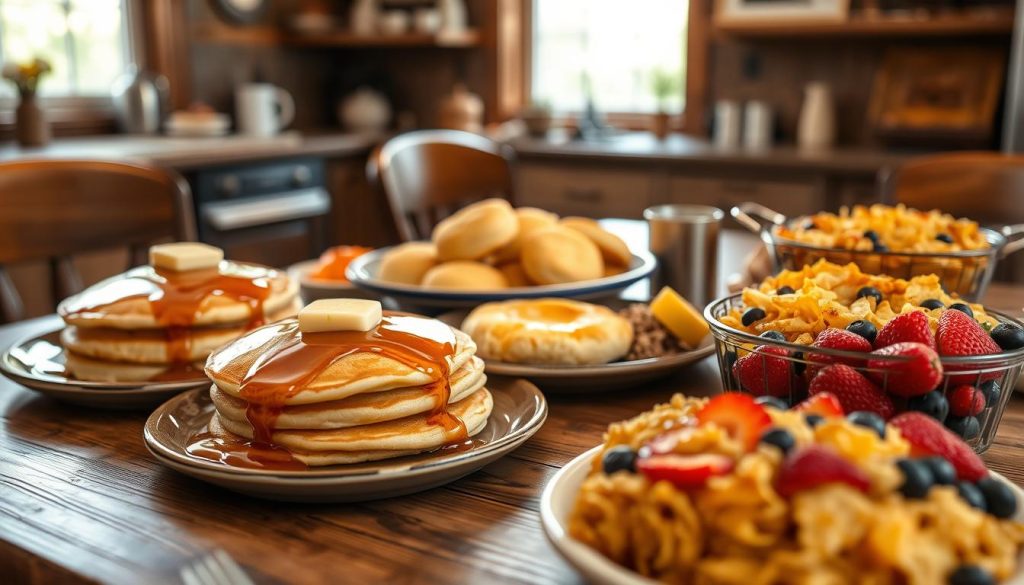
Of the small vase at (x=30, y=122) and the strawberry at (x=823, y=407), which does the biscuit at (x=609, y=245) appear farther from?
the small vase at (x=30, y=122)

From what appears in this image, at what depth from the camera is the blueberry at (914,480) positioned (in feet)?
1.74

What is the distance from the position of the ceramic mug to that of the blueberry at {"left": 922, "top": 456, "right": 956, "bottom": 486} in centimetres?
414

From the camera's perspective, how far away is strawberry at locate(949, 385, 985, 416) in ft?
2.49

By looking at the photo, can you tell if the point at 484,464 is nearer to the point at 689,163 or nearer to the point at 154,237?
the point at 154,237

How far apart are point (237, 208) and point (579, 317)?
281 cm

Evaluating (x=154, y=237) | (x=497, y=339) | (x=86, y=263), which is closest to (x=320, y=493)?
(x=497, y=339)

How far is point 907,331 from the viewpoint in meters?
0.77

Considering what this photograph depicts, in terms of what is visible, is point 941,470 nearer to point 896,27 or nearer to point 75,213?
point 75,213

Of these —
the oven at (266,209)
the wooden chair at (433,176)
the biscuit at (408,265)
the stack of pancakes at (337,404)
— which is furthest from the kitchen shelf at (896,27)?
the stack of pancakes at (337,404)

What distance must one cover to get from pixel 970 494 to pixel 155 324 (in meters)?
0.81

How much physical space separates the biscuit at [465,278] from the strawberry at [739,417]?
2.31ft

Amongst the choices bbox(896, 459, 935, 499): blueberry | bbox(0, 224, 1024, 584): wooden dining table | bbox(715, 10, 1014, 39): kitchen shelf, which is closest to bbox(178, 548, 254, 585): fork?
bbox(0, 224, 1024, 584): wooden dining table

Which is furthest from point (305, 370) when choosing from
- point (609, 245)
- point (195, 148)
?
point (195, 148)

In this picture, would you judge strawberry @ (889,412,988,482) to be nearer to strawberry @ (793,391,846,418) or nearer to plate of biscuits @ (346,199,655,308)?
strawberry @ (793,391,846,418)
